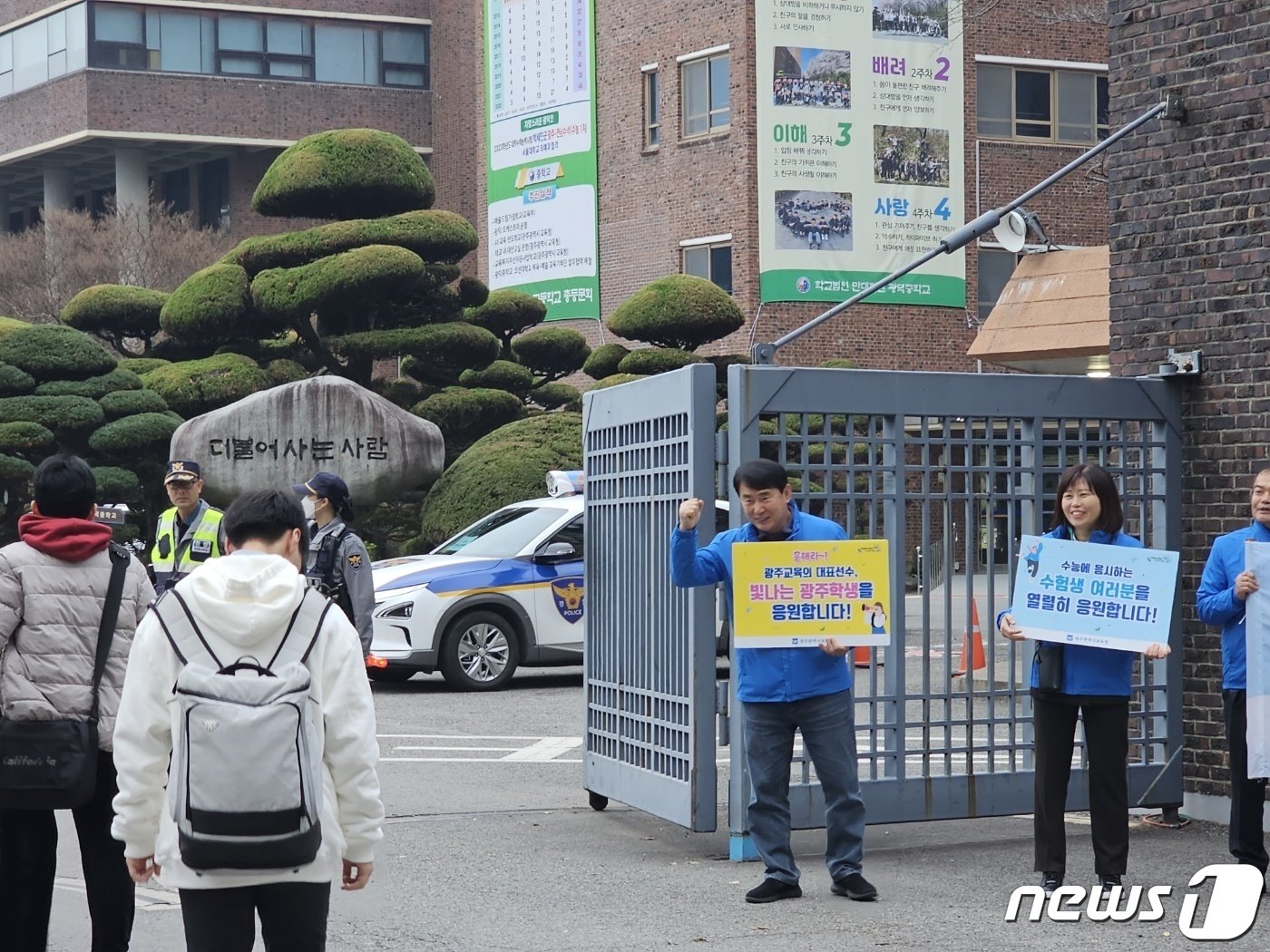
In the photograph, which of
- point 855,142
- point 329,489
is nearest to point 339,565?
point 329,489

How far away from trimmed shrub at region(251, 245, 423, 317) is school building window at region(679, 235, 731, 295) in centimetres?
1060

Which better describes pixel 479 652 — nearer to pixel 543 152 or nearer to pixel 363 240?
pixel 363 240

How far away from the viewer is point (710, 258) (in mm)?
37625

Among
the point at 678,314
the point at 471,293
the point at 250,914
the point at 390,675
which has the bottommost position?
the point at 390,675

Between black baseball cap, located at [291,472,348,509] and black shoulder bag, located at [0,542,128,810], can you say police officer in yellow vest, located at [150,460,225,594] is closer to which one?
black baseball cap, located at [291,472,348,509]

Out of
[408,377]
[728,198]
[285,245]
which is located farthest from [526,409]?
[728,198]

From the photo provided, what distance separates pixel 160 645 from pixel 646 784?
484cm

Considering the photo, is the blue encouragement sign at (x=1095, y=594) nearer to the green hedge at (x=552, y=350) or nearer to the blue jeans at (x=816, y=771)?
the blue jeans at (x=816, y=771)

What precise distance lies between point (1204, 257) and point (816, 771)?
354 cm

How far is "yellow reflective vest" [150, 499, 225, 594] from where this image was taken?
35.7 feet

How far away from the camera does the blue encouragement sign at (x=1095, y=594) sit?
7.19m

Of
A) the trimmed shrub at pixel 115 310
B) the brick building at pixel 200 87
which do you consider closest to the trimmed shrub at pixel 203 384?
the trimmed shrub at pixel 115 310

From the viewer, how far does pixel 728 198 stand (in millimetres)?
36844

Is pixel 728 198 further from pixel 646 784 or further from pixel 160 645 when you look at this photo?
pixel 160 645
